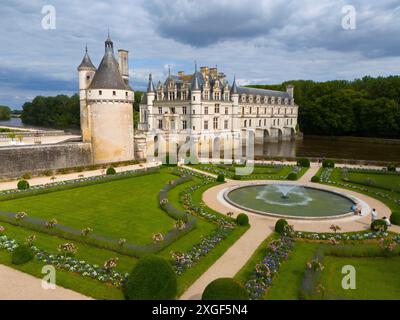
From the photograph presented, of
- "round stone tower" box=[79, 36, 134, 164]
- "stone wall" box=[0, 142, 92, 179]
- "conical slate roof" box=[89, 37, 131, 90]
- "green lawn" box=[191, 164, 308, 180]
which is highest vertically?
"conical slate roof" box=[89, 37, 131, 90]

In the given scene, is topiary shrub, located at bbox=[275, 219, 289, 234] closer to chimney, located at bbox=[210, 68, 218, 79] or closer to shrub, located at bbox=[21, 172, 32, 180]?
shrub, located at bbox=[21, 172, 32, 180]

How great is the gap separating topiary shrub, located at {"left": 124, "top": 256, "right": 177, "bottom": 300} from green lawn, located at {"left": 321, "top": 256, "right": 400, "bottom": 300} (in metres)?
4.69

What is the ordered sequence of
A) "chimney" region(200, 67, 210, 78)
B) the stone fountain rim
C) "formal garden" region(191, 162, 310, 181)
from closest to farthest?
the stone fountain rim, "formal garden" region(191, 162, 310, 181), "chimney" region(200, 67, 210, 78)

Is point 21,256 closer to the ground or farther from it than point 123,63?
closer to the ground

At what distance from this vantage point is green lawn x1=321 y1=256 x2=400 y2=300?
32.4 ft

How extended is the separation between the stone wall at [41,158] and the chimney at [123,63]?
11.4 m

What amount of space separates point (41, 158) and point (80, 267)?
20358 millimetres

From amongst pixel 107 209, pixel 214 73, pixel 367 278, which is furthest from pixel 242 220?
pixel 214 73

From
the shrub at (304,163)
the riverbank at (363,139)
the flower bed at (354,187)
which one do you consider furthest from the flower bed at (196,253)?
the riverbank at (363,139)

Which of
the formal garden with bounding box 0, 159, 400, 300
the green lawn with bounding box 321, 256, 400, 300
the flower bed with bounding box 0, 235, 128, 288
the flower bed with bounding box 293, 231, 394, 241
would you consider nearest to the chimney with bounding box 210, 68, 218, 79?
the formal garden with bounding box 0, 159, 400, 300

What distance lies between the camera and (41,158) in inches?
1123

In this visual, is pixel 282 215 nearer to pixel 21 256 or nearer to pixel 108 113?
pixel 21 256

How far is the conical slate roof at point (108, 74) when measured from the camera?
30438mm
